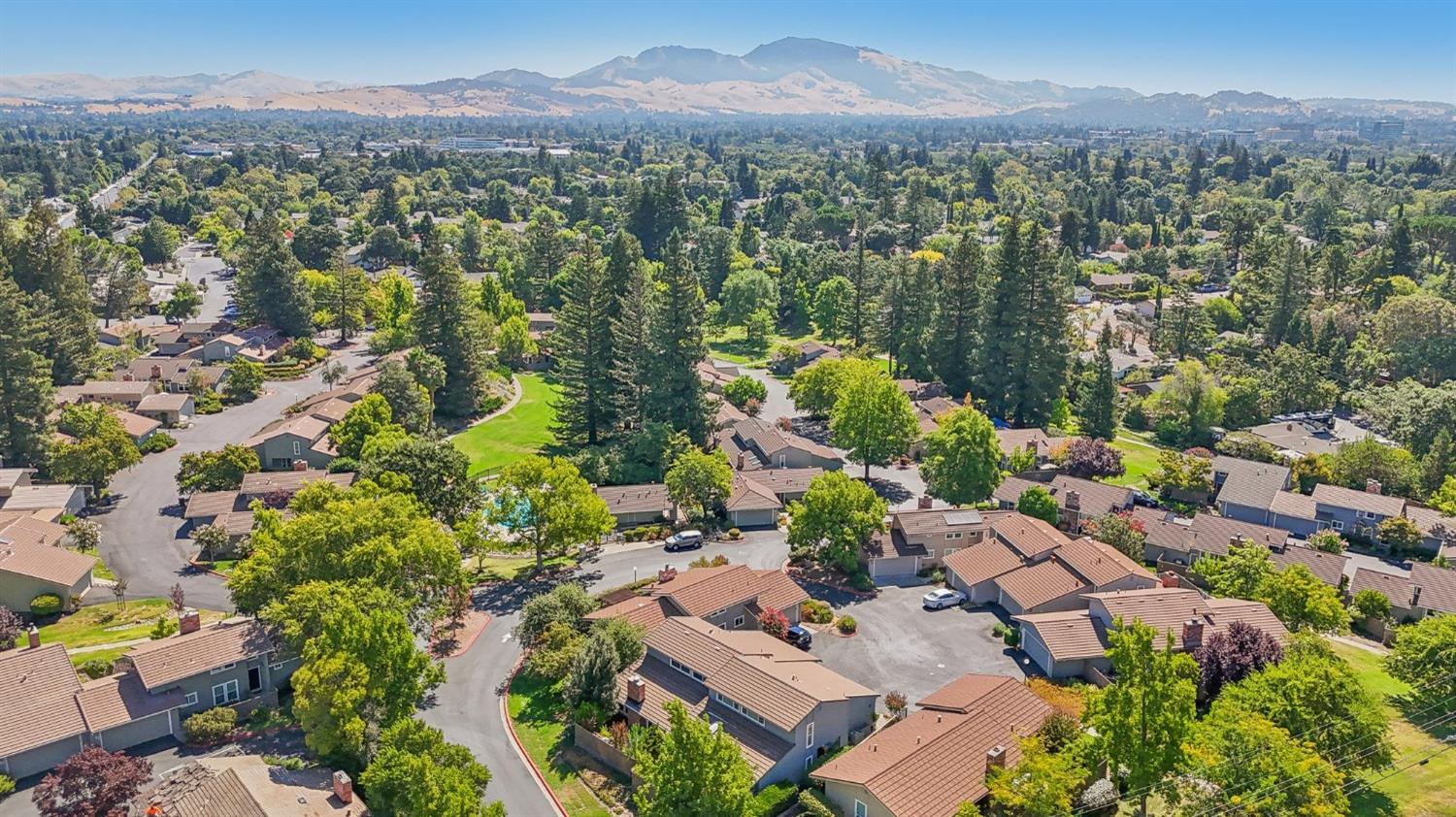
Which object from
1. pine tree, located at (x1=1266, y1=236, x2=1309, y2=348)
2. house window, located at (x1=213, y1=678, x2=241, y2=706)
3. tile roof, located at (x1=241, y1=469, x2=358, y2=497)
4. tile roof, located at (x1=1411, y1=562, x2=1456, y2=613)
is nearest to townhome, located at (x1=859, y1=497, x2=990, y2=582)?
tile roof, located at (x1=1411, y1=562, x2=1456, y2=613)

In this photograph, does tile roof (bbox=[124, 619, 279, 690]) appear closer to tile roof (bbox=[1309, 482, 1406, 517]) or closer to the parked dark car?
the parked dark car

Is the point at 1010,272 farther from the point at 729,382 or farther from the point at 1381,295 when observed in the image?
the point at 1381,295

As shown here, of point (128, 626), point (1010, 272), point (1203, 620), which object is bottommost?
point (128, 626)

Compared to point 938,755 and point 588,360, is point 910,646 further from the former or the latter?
point 588,360

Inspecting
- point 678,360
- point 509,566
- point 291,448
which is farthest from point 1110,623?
point 291,448

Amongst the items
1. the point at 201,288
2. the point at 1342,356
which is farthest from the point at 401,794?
the point at 201,288

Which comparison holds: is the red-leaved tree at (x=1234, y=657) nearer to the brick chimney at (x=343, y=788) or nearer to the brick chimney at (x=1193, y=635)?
the brick chimney at (x=1193, y=635)
